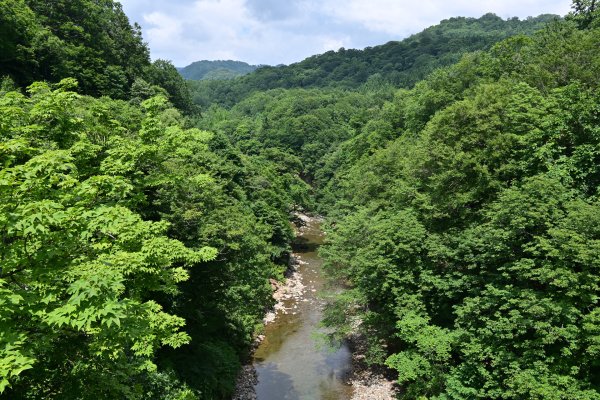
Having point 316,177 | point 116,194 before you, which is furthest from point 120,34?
point 116,194

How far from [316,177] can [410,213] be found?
50.7 metres

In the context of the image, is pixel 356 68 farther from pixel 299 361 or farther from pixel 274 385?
pixel 274 385

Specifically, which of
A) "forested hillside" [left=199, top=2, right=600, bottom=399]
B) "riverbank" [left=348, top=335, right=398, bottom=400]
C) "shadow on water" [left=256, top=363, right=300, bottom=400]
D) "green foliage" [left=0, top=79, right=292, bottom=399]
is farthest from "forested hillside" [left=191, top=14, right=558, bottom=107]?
"green foliage" [left=0, top=79, right=292, bottom=399]

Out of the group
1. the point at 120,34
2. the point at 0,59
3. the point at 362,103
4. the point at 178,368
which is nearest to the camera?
the point at 178,368

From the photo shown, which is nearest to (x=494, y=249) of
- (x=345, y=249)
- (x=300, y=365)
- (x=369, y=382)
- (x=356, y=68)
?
(x=345, y=249)

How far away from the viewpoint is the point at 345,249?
2559 cm

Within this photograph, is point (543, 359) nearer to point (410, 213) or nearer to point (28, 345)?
point (410, 213)

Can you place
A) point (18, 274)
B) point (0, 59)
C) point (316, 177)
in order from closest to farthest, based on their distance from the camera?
point (18, 274) → point (0, 59) → point (316, 177)

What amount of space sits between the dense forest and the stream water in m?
1.89

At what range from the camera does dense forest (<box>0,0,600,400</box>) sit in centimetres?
704

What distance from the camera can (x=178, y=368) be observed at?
17.5 meters

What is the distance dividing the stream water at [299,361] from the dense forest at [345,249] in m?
1.89

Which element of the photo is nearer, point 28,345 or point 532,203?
point 28,345

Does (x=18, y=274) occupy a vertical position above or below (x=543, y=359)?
above
